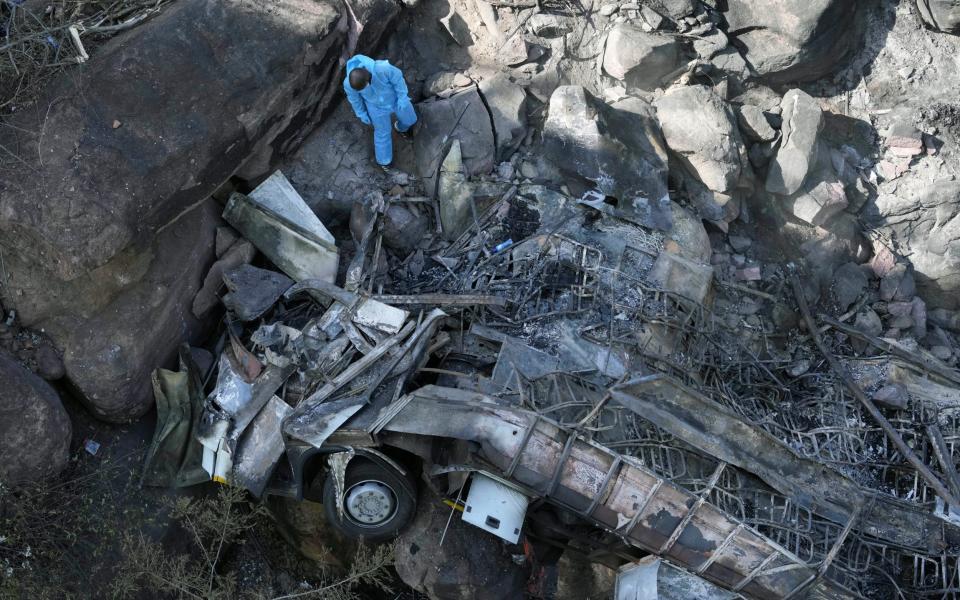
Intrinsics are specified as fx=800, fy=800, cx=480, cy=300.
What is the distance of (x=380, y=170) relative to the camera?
813cm

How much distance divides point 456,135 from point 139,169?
9.83 feet

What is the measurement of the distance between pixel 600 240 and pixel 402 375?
2.36m

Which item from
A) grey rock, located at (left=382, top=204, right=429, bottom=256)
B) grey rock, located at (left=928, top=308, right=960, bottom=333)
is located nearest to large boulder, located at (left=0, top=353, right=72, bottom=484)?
grey rock, located at (left=382, top=204, right=429, bottom=256)

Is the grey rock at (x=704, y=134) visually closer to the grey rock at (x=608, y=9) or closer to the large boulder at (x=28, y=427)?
the grey rock at (x=608, y=9)

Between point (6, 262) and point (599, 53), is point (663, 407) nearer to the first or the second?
point (599, 53)

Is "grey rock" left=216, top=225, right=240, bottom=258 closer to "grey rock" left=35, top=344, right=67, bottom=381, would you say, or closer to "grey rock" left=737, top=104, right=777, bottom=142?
"grey rock" left=35, top=344, right=67, bottom=381

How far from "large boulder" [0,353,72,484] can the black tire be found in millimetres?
2205

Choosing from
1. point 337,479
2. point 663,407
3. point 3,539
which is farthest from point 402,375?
point 3,539

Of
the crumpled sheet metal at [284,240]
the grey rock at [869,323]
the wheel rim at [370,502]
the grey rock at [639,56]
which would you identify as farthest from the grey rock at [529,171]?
the grey rock at [869,323]

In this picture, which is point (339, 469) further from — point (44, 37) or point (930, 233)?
point (930, 233)

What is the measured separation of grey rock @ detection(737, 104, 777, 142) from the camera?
322 inches

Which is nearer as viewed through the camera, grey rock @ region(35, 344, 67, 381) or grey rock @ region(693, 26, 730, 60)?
grey rock @ region(35, 344, 67, 381)

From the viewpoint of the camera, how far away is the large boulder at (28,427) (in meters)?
6.32

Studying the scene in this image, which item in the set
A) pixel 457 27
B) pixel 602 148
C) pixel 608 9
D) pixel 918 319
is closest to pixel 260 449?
pixel 602 148
